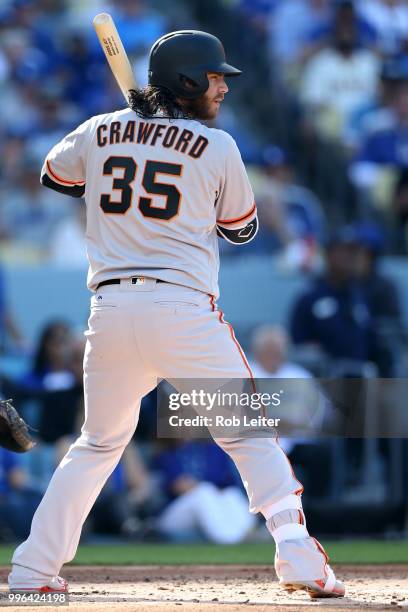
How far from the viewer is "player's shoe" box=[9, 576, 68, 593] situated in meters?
4.46

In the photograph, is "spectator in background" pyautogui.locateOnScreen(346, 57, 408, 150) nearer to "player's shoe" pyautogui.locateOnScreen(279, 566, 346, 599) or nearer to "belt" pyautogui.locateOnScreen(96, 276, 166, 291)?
"belt" pyautogui.locateOnScreen(96, 276, 166, 291)

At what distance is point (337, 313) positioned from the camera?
9.31 metres

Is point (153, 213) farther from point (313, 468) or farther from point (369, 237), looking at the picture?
point (369, 237)

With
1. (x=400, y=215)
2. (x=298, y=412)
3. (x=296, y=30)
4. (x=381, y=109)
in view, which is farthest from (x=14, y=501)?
(x=296, y=30)

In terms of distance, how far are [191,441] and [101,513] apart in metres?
0.80

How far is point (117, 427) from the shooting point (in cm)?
452

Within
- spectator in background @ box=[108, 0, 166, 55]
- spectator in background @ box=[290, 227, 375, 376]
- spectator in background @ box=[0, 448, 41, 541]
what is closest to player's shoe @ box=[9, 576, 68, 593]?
spectator in background @ box=[0, 448, 41, 541]

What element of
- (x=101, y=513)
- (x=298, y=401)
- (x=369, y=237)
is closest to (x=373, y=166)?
(x=369, y=237)

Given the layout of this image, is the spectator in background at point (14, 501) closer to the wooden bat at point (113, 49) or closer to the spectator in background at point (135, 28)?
the wooden bat at point (113, 49)

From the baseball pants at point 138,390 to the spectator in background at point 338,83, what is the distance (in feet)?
23.5

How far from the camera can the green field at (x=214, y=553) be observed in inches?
259

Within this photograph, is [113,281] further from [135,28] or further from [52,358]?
[135,28]

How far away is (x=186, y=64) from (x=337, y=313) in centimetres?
496

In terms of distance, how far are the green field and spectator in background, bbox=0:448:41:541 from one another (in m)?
0.31
